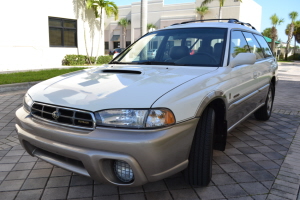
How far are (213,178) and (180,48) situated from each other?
159 cm

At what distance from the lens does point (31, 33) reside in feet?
45.8

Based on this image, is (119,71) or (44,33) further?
(44,33)

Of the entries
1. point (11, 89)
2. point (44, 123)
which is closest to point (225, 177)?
point (44, 123)

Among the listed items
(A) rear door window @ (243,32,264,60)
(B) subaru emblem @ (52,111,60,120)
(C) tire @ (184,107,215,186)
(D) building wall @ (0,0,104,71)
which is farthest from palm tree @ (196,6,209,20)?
(B) subaru emblem @ (52,111,60,120)

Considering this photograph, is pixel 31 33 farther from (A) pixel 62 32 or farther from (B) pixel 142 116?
(B) pixel 142 116

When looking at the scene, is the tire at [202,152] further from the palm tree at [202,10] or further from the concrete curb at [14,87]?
the palm tree at [202,10]

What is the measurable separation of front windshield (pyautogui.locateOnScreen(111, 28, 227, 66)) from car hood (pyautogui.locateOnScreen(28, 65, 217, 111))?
262 millimetres

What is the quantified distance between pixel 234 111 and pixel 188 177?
1.06 metres

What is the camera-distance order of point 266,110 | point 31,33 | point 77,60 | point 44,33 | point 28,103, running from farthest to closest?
point 77,60
point 44,33
point 31,33
point 266,110
point 28,103

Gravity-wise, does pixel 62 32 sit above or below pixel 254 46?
above

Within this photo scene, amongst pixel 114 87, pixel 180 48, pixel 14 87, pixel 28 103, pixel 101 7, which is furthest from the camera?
pixel 101 7

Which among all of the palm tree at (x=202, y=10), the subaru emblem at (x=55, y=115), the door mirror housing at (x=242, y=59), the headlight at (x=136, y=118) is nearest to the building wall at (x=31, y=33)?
the subaru emblem at (x=55, y=115)

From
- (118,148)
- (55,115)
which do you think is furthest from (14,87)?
(118,148)

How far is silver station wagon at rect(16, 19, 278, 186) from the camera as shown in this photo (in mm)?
2008
